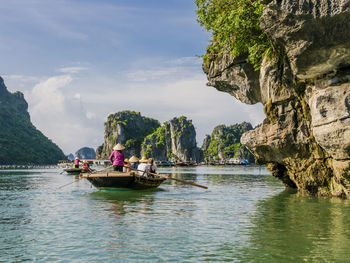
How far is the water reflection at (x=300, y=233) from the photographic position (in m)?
8.40

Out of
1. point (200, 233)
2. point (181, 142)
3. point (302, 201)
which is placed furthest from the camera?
point (181, 142)

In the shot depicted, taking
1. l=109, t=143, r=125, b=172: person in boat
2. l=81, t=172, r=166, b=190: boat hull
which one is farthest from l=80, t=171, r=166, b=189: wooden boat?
l=109, t=143, r=125, b=172: person in boat

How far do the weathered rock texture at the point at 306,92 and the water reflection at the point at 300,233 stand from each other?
3064mm

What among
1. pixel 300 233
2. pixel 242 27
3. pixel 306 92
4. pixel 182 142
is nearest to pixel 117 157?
pixel 242 27

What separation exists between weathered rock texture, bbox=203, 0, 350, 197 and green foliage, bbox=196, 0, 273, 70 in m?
1.04

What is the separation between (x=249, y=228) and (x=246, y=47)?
1299cm

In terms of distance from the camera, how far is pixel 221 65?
997 inches

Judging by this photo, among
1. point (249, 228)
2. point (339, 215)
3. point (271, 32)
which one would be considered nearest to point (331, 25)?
point (271, 32)

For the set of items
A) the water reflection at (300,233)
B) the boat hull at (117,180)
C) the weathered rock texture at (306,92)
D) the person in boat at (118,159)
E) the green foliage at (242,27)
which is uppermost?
the green foliage at (242,27)

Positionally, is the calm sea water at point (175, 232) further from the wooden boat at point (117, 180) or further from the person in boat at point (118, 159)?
the person in boat at point (118, 159)

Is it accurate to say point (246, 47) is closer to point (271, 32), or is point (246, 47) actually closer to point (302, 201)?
point (271, 32)

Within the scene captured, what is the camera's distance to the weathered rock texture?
14391mm

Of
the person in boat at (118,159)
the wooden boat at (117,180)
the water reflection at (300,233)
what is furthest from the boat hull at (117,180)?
the water reflection at (300,233)

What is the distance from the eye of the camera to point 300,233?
34.8 feet
